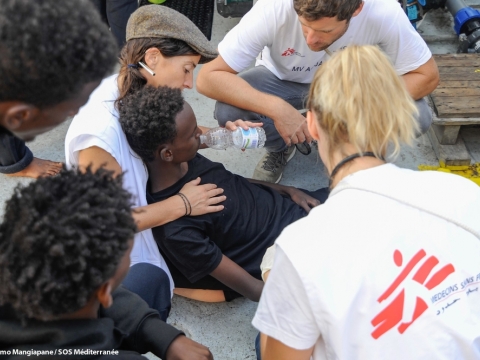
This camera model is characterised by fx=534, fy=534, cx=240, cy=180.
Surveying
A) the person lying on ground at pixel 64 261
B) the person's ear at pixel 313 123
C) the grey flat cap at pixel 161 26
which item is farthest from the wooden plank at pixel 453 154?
the person lying on ground at pixel 64 261

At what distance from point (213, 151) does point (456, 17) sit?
90.4 inches

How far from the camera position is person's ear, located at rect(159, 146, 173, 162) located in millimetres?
2205

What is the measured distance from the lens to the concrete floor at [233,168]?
98.0 inches

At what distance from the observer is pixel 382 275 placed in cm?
134

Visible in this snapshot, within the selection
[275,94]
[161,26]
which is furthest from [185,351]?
[275,94]

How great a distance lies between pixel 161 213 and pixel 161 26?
832 mm

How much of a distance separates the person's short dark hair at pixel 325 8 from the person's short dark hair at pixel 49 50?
4.46 feet

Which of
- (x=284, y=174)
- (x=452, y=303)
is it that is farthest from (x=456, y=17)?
(x=452, y=303)

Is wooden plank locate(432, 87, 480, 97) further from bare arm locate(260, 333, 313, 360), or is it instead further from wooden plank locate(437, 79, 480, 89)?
bare arm locate(260, 333, 313, 360)

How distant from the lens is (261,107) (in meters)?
2.84

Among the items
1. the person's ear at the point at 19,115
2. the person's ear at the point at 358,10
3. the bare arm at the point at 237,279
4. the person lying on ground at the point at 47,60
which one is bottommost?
the bare arm at the point at 237,279

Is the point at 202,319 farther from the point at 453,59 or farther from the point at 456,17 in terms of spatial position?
the point at 456,17

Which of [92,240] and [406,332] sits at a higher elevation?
[92,240]

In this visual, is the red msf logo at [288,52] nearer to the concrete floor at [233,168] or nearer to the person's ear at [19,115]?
the concrete floor at [233,168]
